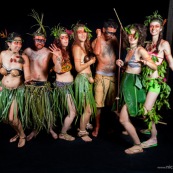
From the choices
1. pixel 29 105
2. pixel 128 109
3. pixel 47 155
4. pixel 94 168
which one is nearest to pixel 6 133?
pixel 29 105

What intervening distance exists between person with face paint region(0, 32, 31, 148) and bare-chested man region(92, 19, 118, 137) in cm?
77

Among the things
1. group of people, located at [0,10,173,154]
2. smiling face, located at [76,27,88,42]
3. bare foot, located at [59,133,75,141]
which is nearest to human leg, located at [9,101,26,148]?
group of people, located at [0,10,173,154]

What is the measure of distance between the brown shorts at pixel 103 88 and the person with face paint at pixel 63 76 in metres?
0.28

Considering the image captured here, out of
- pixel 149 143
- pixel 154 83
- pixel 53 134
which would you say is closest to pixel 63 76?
pixel 53 134

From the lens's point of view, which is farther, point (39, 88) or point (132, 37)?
point (39, 88)

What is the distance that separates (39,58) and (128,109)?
1099 millimetres

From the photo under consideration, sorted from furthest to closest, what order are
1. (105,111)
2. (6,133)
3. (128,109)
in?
(105,111)
(6,133)
(128,109)

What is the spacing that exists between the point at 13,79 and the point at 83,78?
743mm

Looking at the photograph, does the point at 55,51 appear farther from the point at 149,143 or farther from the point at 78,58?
the point at 149,143

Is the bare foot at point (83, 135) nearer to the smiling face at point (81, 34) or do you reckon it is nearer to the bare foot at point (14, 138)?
the bare foot at point (14, 138)

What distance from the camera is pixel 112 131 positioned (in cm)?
321

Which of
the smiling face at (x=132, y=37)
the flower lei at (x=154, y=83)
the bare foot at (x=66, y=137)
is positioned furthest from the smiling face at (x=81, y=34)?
the bare foot at (x=66, y=137)

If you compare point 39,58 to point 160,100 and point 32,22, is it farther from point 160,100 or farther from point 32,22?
point 160,100

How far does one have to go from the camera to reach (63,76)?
2881 millimetres
